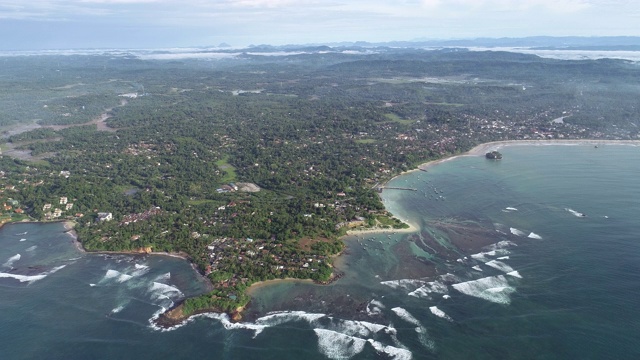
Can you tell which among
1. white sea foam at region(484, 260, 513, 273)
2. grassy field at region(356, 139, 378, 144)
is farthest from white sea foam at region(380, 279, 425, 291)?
grassy field at region(356, 139, 378, 144)

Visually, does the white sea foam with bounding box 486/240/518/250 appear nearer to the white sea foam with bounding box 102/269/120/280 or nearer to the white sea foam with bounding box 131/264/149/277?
the white sea foam with bounding box 131/264/149/277

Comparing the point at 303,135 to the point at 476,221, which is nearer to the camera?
the point at 476,221

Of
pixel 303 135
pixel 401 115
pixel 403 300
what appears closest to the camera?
pixel 403 300

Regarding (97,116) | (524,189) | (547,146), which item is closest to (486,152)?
(547,146)

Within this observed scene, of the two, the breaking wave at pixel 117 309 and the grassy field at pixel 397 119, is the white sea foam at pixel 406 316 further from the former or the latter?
the grassy field at pixel 397 119

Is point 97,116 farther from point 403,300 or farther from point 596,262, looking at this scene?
point 596,262

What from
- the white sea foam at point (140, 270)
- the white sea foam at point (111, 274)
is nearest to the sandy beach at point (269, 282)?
the white sea foam at point (140, 270)

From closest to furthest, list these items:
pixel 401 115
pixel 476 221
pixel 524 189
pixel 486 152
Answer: pixel 476 221 → pixel 524 189 → pixel 486 152 → pixel 401 115
